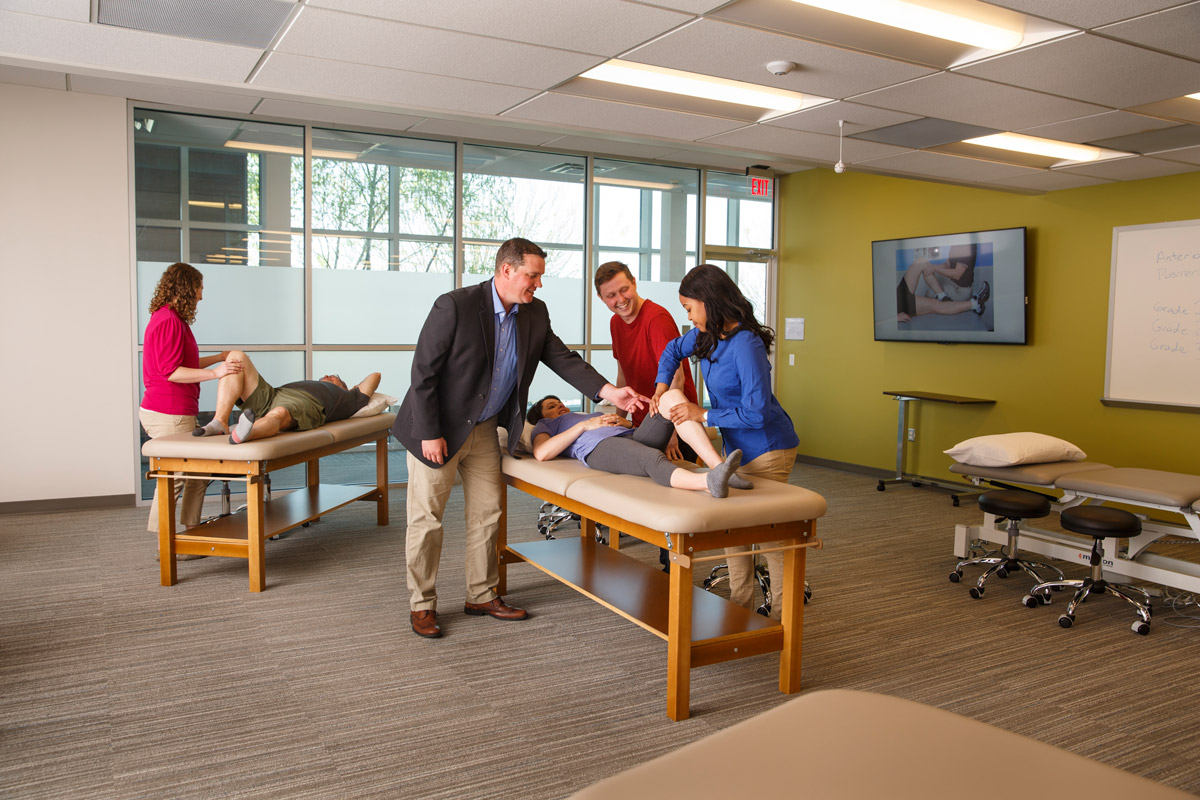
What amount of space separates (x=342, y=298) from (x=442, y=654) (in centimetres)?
358

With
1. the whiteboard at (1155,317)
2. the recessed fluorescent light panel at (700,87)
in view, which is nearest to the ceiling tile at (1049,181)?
the whiteboard at (1155,317)

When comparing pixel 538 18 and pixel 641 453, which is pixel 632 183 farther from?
pixel 641 453

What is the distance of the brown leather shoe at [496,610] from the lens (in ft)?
11.2

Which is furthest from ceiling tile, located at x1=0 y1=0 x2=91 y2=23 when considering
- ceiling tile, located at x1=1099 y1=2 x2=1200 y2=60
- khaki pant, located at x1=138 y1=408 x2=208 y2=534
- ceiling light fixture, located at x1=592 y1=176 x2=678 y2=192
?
ceiling light fixture, located at x1=592 y1=176 x2=678 y2=192

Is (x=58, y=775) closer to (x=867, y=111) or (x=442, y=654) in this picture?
(x=442, y=654)

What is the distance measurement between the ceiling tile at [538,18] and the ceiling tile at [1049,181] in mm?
3414

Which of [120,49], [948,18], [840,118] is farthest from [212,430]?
[948,18]

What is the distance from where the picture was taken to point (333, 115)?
5.52 metres

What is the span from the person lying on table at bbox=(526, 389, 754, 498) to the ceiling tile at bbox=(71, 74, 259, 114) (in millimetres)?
3025

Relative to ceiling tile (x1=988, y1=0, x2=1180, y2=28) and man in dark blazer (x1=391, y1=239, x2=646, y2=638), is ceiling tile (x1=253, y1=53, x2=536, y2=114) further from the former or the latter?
ceiling tile (x1=988, y1=0, x2=1180, y2=28)

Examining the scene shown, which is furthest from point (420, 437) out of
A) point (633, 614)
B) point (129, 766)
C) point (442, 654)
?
point (129, 766)

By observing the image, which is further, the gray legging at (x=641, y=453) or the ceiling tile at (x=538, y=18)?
the gray legging at (x=641, y=453)

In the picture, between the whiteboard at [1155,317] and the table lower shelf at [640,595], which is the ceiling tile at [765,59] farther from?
the whiteboard at [1155,317]

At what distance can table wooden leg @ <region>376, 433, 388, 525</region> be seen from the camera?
5094mm
